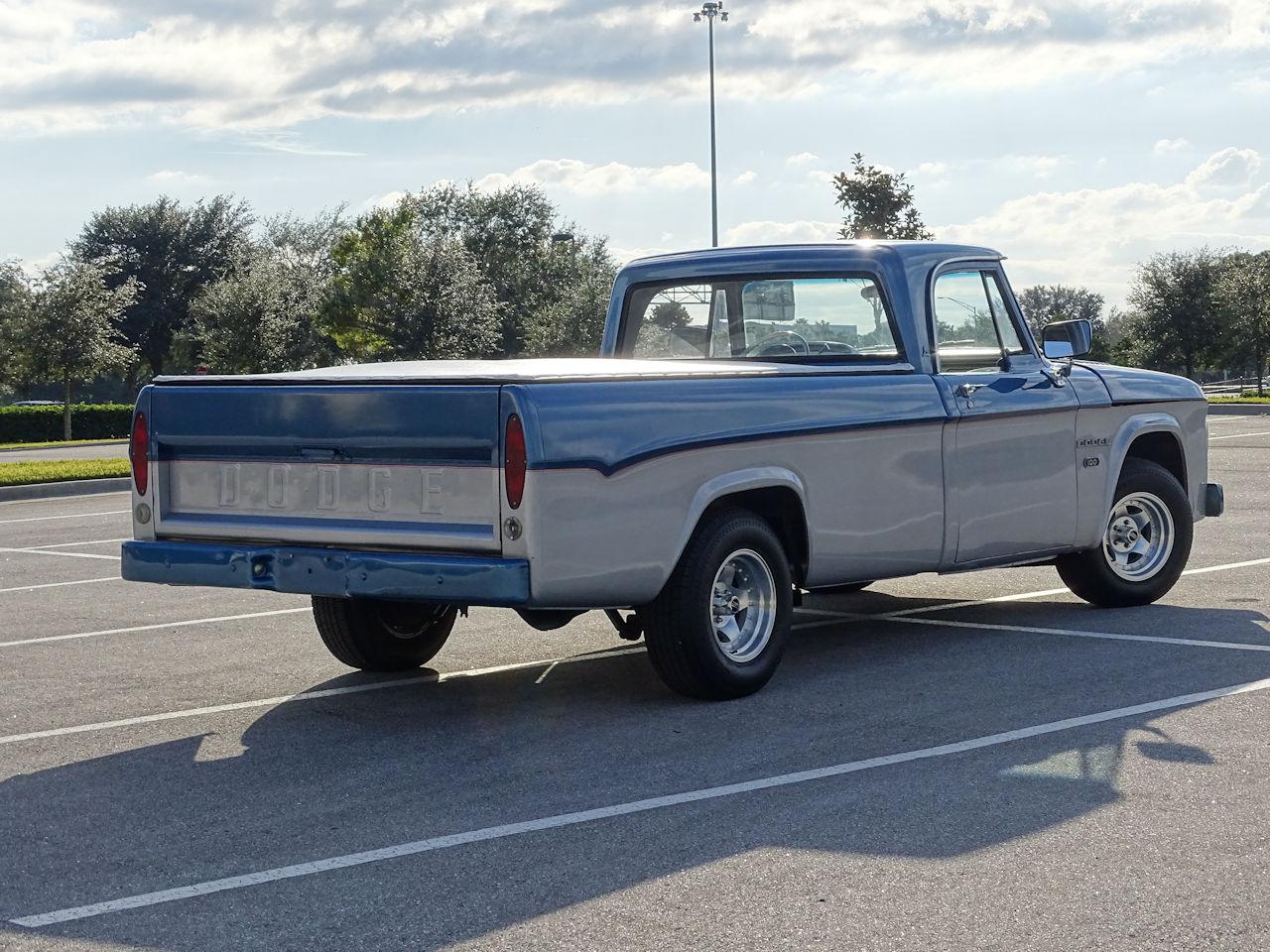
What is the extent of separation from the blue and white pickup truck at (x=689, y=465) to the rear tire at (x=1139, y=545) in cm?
3

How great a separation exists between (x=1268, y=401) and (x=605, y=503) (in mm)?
40004

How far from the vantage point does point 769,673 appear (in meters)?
7.18

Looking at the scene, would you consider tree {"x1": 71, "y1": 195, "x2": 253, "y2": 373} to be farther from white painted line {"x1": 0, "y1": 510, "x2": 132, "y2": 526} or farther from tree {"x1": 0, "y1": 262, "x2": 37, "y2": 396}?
white painted line {"x1": 0, "y1": 510, "x2": 132, "y2": 526}

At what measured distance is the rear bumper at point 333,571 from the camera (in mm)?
6195

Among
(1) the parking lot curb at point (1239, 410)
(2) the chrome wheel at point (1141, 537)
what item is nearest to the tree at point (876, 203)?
(1) the parking lot curb at point (1239, 410)

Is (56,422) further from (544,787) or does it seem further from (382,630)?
(544,787)

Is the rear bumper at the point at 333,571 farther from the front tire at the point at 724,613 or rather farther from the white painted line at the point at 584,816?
the white painted line at the point at 584,816

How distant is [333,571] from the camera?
652 centimetres

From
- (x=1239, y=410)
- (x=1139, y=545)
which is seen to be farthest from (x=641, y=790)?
(x=1239, y=410)

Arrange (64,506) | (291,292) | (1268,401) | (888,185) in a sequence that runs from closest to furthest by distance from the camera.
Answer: (64,506), (888,185), (1268,401), (291,292)

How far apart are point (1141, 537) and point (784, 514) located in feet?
10.2

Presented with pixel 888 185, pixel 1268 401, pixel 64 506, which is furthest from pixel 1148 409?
pixel 1268 401

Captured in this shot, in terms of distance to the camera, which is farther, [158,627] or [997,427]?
[158,627]

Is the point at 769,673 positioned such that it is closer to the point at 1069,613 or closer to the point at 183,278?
the point at 1069,613
